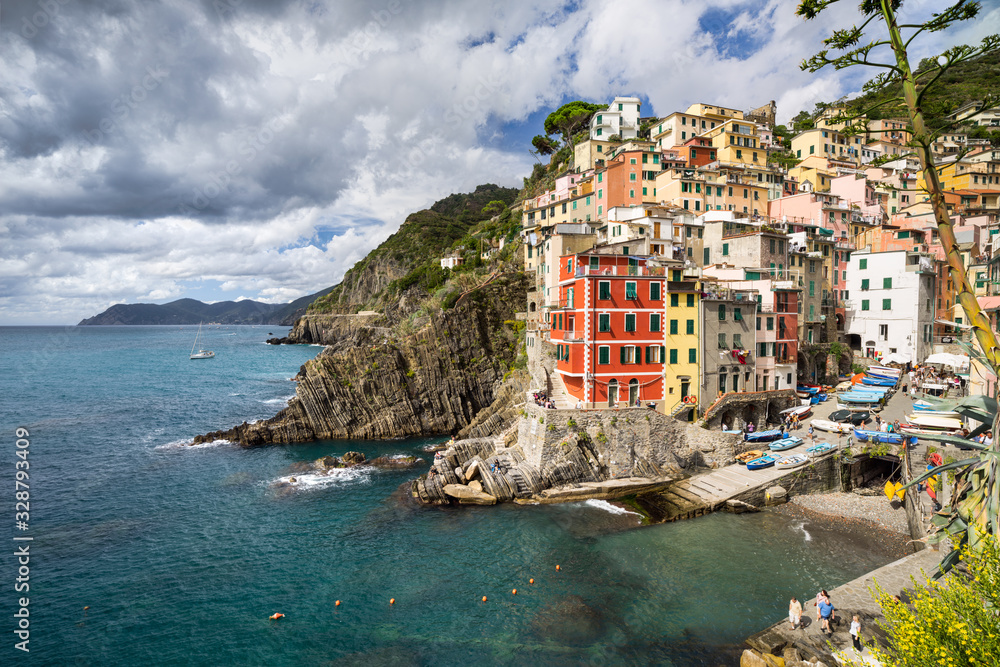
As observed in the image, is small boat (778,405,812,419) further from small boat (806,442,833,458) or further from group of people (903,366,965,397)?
group of people (903,366,965,397)

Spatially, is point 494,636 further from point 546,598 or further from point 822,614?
point 822,614

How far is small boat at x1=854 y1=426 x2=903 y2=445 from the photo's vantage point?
106 feet

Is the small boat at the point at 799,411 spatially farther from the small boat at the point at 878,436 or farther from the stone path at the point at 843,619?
the stone path at the point at 843,619

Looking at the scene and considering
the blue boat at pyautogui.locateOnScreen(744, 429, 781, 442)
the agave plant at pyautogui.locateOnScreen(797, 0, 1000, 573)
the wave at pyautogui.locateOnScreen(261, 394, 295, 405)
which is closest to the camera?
the agave plant at pyautogui.locateOnScreen(797, 0, 1000, 573)

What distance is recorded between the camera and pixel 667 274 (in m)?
37.1

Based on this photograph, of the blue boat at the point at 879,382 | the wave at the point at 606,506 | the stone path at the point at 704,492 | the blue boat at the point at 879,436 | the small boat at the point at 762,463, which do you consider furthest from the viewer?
the blue boat at the point at 879,382

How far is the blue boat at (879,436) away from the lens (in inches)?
1277

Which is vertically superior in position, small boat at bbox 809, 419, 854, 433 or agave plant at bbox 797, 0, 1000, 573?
agave plant at bbox 797, 0, 1000, 573

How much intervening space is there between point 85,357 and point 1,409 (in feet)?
298

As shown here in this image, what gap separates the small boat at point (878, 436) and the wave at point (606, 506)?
17.6 m

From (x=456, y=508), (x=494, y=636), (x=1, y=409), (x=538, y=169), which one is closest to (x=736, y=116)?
(x=538, y=169)

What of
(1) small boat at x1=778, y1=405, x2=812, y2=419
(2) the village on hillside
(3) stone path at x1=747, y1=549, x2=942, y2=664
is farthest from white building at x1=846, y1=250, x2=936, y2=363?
(3) stone path at x1=747, y1=549, x2=942, y2=664

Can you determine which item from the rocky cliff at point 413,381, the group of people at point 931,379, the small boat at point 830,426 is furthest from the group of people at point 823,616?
the rocky cliff at point 413,381

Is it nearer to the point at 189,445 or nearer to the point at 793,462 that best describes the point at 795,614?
the point at 793,462
